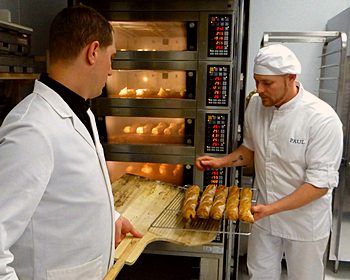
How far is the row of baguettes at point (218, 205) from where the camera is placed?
1.62 metres

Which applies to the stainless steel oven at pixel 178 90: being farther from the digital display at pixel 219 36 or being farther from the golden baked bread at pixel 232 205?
the golden baked bread at pixel 232 205

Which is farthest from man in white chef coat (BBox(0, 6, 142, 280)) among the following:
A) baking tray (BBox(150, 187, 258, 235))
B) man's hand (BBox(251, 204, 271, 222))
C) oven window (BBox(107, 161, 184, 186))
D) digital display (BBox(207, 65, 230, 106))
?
oven window (BBox(107, 161, 184, 186))

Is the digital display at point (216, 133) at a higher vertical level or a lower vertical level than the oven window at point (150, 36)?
lower

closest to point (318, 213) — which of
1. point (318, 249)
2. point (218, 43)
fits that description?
point (318, 249)

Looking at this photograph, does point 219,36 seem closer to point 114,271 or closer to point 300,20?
point 114,271

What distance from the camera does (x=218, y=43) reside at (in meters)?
2.01

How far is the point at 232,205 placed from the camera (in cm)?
169

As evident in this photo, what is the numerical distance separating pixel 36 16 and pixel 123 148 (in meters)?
1.11

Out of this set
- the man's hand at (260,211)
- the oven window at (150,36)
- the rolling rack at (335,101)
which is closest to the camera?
the man's hand at (260,211)

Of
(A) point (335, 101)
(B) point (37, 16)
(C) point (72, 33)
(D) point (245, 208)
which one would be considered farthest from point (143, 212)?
(A) point (335, 101)

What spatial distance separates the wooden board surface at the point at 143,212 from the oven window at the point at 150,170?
0.15 meters

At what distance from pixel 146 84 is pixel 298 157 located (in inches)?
36.8

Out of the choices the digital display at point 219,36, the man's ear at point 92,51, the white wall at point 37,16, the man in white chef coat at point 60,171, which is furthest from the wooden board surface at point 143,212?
the white wall at point 37,16

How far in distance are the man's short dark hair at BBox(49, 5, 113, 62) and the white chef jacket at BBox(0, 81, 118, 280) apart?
111 millimetres
